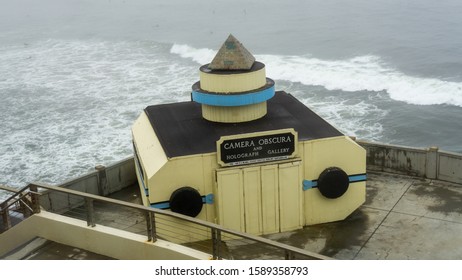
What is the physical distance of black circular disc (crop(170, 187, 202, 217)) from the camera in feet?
40.6

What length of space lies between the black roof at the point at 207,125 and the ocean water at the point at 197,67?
53.6 ft

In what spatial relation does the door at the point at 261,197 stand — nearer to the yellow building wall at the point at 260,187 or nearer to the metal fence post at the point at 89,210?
the yellow building wall at the point at 260,187

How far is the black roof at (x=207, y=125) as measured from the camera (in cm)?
1322

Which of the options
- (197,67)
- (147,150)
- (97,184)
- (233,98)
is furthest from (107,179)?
(197,67)

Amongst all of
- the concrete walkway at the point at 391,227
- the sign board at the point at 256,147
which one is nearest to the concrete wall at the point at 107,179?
the concrete walkway at the point at 391,227

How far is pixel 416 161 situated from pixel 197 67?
4368 centimetres

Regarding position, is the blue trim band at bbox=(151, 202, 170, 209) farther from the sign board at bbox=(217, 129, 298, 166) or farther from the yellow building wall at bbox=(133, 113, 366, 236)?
the sign board at bbox=(217, 129, 298, 166)

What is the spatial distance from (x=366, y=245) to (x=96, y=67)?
4967 cm

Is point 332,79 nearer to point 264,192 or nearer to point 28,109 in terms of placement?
point 28,109

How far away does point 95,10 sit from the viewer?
382ft

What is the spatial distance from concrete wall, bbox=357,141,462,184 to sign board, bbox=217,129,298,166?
15.7ft

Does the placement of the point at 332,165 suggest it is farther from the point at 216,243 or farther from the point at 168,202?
the point at 216,243

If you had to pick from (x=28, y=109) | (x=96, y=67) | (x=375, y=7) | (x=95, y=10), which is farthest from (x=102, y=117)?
(x=95, y=10)

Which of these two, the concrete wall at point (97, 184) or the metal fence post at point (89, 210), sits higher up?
the metal fence post at point (89, 210)
